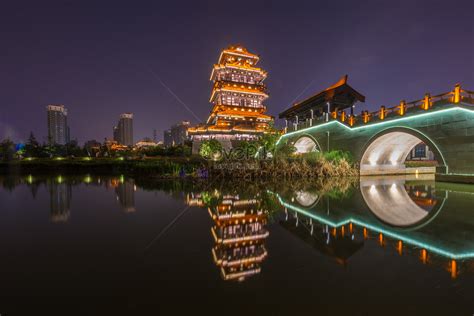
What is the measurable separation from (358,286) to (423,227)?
2.97 m

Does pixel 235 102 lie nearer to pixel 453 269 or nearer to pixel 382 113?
pixel 382 113

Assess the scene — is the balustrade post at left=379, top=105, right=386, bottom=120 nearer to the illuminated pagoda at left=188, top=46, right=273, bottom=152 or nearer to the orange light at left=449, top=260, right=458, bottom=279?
the orange light at left=449, top=260, right=458, bottom=279

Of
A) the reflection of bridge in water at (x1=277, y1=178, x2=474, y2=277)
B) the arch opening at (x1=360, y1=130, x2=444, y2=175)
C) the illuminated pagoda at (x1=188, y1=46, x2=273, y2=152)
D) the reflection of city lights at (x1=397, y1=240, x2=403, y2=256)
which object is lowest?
the reflection of bridge in water at (x1=277, y1=178, x2=474, y2=277)

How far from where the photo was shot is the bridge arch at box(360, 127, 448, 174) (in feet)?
52.2

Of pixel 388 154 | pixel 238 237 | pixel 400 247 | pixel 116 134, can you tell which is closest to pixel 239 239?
pixel 238 237

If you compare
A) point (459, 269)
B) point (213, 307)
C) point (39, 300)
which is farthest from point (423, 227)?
point (39, 300)

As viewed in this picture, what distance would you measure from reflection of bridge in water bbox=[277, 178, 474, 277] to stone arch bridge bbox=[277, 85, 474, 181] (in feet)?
21.8

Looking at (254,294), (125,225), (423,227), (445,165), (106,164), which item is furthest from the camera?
(106,164)

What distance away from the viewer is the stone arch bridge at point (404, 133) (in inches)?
442

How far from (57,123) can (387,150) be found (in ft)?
403

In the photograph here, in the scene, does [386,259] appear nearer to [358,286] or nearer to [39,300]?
[358,286]

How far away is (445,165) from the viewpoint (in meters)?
12.0

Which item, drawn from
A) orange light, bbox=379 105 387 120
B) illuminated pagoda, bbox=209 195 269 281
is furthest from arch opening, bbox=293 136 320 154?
illuminated pagoda, bbox=209 195 269 281

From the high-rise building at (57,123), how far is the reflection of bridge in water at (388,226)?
11785 cm
